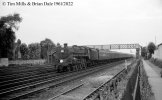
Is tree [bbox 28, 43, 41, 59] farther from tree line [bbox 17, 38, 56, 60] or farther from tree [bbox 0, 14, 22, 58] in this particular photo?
tree [bbox 0, 14, 22, 58]

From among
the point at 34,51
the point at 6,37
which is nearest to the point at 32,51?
the point at 34,51

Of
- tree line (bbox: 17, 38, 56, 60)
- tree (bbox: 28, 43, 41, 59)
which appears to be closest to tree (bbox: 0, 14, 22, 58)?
tree line (bbox: 17, 38, 56, 60)

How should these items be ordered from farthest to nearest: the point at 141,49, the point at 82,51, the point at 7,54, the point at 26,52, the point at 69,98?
the point at 141,49, the point at 26,52, the point at 7,54, the point at 82,51, the point at 69,98

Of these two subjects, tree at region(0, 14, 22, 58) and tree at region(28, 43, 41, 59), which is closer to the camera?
tree at region(0, 14, 22, 58)

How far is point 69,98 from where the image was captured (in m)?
10.2

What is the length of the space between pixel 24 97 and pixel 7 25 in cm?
3618

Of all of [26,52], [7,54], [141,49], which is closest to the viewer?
[7,54]

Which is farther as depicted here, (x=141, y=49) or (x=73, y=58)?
(x=141, y=49)

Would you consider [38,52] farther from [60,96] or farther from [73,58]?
[60,96]

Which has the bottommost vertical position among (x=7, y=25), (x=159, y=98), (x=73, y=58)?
(x=159, y=98)

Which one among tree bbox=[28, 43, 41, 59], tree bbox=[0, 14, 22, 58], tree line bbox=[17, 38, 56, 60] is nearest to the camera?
tree bbox=[0, 14, 22, 58]

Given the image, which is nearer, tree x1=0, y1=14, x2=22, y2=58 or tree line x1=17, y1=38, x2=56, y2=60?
tree x1=0, y1=14, x2=22, y2=58

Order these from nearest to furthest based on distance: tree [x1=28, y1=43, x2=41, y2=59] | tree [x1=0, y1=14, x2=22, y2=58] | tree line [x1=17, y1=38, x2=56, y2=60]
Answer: tree [x1=0, y1=14, x2=22, y2=58] < tree line [x1=17, y1=38, x2=56, y2=60] < tree [x1=28, y1=43, x2=41, y2=59]

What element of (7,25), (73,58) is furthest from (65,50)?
(7,25)
